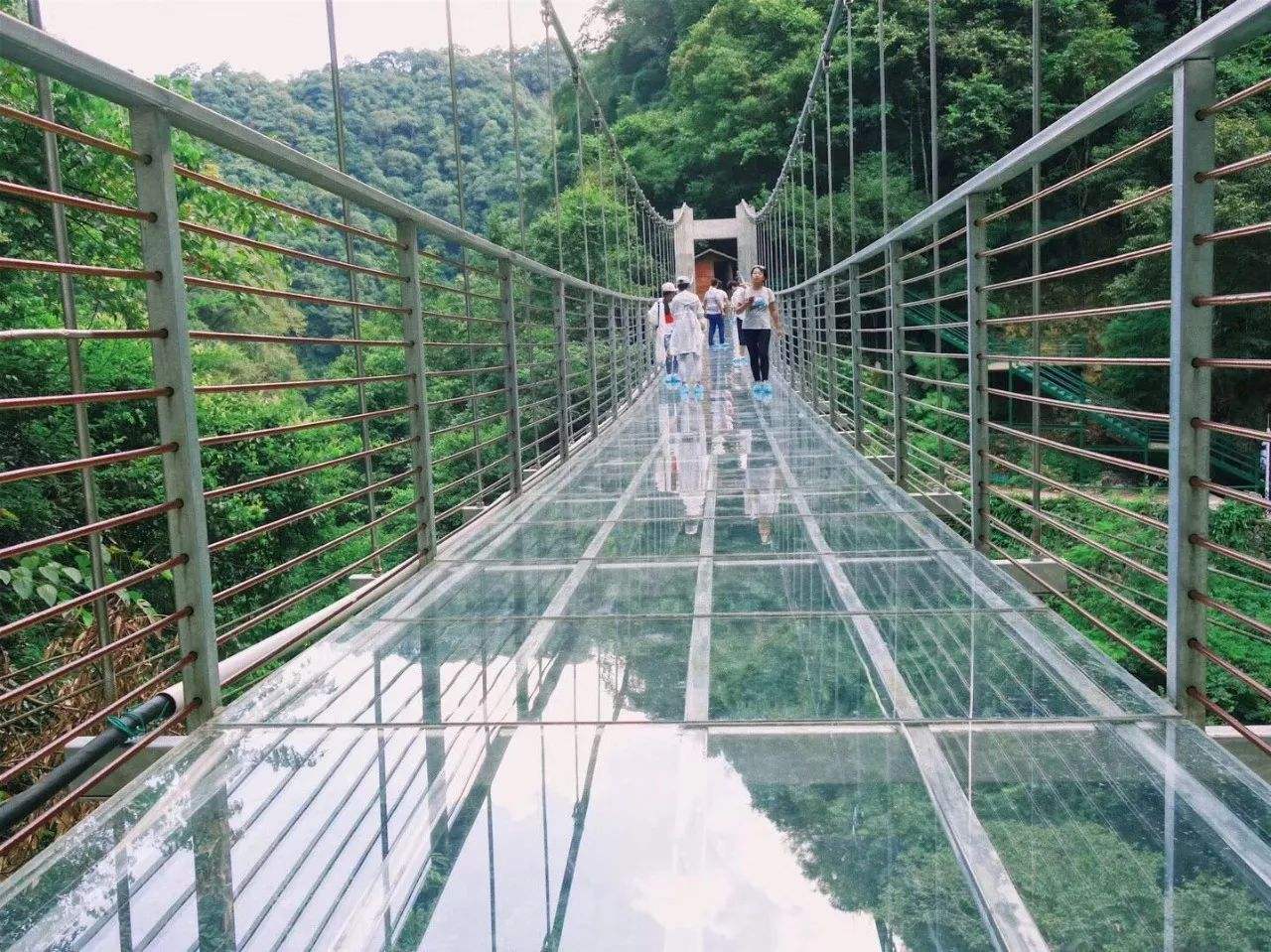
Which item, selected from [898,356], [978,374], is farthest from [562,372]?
[978,374]

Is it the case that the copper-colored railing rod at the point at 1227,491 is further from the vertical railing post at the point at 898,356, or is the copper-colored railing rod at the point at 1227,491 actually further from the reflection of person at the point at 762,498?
the vertical railing post at the point at 898,356

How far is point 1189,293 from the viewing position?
178 centimetres

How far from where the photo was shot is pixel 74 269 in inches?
64.1

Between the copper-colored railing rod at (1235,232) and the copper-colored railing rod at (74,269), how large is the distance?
148cm

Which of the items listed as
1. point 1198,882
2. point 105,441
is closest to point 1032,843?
point 1198,882

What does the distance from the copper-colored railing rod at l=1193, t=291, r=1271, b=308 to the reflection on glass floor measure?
66 cm

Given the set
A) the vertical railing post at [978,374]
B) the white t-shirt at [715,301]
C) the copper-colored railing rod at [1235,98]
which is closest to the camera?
the copper-colored railing rod at [1235,98]

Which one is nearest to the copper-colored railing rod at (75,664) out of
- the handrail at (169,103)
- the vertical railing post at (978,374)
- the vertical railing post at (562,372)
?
the handrail at (169,103)

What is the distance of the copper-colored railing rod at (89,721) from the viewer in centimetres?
143

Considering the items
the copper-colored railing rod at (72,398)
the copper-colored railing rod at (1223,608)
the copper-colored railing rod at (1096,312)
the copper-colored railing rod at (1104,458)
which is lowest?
the copper-colored railing rod at (1223,608)

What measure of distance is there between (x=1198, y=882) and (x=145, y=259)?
1.79 m

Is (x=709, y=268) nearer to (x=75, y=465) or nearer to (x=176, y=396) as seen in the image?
(x=176, y=396)

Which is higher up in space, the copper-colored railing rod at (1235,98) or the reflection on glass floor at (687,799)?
the copper-colored railing rod at (1235,98)

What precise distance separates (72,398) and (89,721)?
0.44 m
